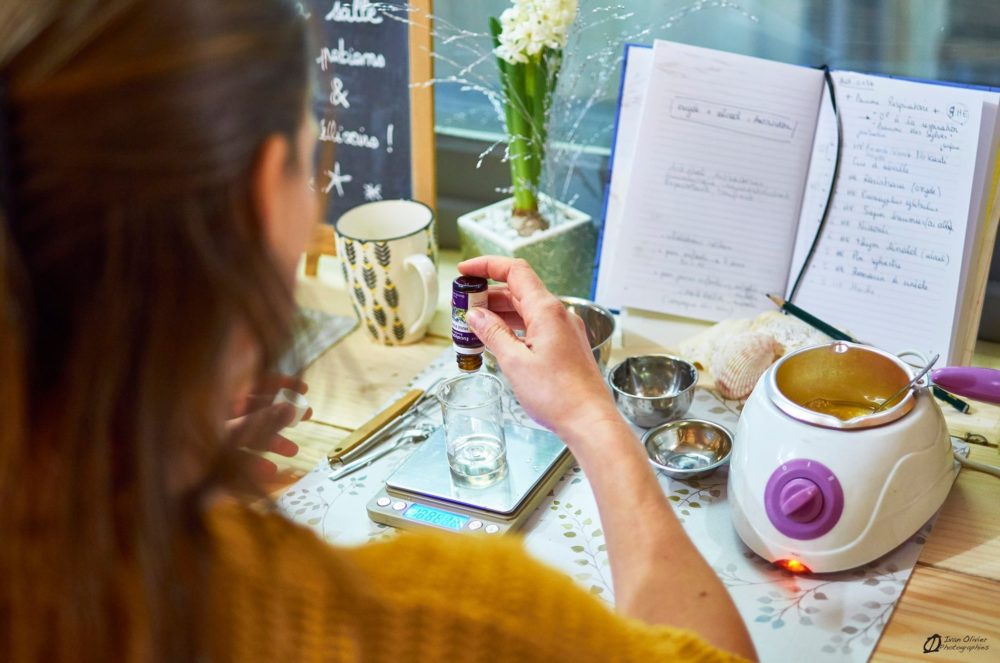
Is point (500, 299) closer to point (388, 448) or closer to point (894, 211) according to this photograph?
point (388, 448)

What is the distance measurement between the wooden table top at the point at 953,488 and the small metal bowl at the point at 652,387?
0.28ft

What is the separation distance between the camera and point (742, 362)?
1.12 m

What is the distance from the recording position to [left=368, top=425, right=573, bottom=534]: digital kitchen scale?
97 centimetres

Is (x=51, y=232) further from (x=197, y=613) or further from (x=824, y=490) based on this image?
(x=824, y=490)

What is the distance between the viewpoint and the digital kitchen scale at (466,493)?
97 centimetres

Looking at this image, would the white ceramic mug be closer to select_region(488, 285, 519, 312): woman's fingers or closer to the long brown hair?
select_region(488, 285, 519, 312): woman's fingers

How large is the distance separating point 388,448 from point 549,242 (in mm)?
383

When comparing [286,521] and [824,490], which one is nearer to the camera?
[286,521]

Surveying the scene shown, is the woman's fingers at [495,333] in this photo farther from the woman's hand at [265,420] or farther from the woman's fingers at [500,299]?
the woman's hand at [265,420]

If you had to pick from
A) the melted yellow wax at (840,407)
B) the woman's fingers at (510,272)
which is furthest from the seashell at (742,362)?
the woman's fingers at (510,272)

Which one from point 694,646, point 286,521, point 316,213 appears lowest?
point 694,646

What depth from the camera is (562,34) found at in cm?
123

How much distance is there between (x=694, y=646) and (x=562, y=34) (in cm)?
80

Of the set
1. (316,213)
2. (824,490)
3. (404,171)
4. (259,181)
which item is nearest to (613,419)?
(824,490)
